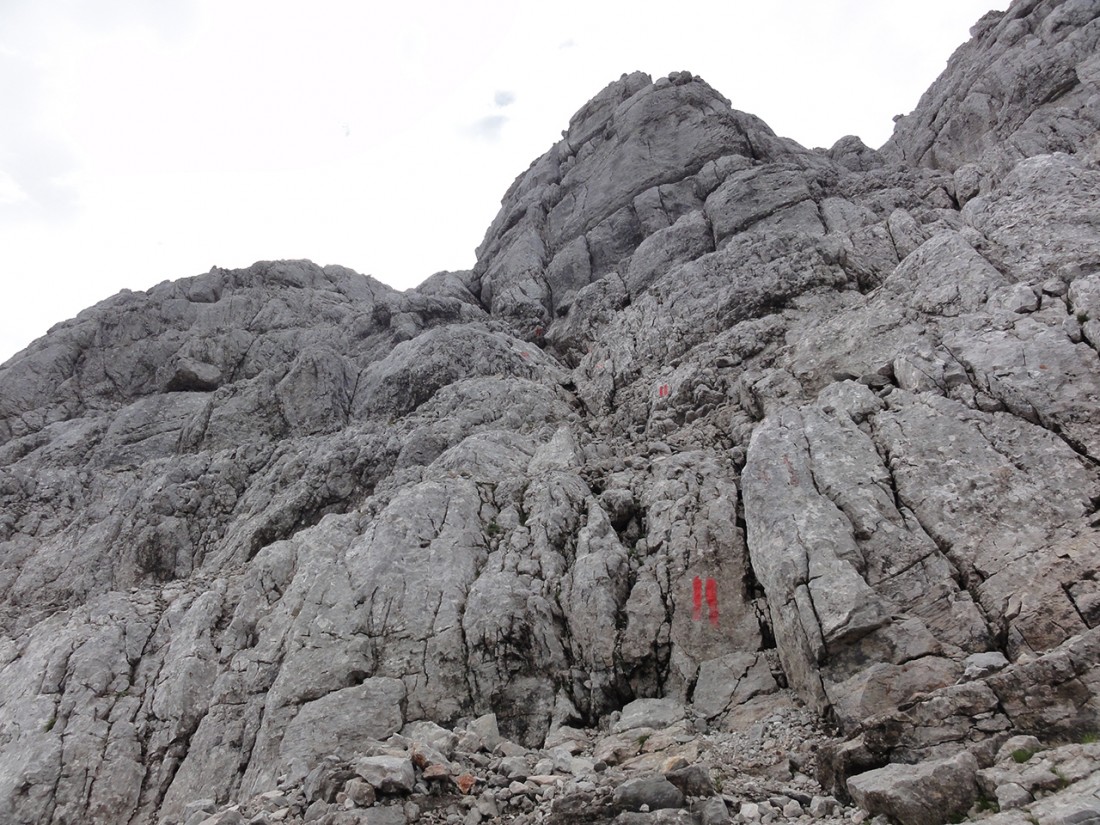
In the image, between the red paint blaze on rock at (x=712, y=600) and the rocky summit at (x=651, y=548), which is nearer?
the rocky summit at (x=651, y=548)

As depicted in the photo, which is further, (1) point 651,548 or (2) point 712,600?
(1) point 651,548

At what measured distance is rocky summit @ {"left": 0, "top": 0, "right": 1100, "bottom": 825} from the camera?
14.8 m

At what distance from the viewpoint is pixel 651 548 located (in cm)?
2489

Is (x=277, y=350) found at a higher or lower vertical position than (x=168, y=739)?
higher

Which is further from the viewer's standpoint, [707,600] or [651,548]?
[651,548]

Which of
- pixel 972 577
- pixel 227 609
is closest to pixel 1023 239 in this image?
pixel 972 577

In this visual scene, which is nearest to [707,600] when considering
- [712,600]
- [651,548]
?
[712,600]

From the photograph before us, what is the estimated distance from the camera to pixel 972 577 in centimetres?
1844

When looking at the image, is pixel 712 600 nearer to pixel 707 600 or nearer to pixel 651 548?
pixel 707 600

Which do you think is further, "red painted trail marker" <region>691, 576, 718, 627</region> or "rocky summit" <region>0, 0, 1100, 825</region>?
"red painted trail marker" <region>691, 576, 718, 627</region>

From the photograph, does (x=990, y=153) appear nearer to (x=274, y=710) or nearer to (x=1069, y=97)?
(x=1069, y=97)

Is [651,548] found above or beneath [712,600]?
above

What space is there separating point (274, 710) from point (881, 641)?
1961 centimetres

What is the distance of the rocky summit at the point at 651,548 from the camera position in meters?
14.8
